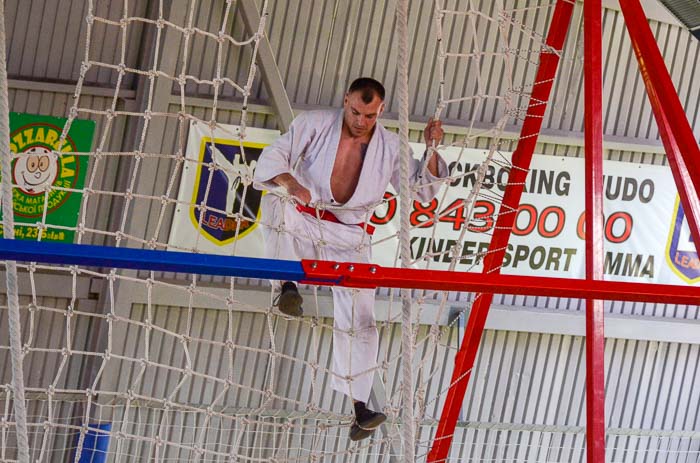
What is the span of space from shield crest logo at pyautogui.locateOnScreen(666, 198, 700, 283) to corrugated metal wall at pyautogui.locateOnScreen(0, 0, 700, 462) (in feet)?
1.06

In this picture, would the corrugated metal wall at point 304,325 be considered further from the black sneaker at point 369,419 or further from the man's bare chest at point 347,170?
the man's bare chest at point 347,170

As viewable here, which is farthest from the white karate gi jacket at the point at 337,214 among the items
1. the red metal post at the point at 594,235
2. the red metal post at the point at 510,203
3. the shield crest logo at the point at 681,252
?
the shield crest logo at the point at 681,252

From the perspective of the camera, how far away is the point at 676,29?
833cm

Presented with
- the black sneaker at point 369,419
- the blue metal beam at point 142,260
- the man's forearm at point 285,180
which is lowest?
the black sneaker at point 369,419

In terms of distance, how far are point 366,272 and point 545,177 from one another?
5.73 m

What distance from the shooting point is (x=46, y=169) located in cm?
745

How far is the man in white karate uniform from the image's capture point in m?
4.59

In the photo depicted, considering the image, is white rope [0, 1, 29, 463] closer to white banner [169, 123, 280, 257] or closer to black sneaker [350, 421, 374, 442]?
black sneaker [350, 421, 374, 442]

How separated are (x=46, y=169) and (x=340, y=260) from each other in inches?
139

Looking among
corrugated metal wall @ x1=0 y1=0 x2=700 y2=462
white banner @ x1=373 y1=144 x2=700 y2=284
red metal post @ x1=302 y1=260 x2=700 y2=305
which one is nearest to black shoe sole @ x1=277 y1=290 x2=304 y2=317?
red metal post @ x1=302 y1=260 x2=700 y2=305

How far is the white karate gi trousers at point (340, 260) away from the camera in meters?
4.60

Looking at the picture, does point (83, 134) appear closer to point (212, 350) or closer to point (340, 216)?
point (212, 350)

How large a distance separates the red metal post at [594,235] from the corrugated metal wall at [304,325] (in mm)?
3154

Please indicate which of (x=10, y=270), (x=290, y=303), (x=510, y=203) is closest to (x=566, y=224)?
(x=510, y=203)
